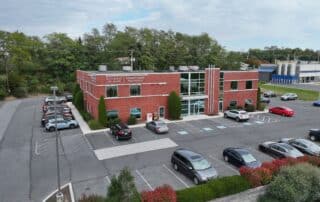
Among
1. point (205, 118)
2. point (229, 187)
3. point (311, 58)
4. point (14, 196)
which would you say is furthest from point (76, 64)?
point (311, 58)

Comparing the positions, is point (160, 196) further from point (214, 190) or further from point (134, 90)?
point (134, 90)

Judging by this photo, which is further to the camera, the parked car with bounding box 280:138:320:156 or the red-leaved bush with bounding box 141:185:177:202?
the parked car with bounding box 280:138:320:156

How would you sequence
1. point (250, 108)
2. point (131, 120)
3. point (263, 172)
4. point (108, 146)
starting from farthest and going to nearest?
1. point (250, 108)
2. point (131, 120)
3. point (108, 146)
4. point (263, 172)

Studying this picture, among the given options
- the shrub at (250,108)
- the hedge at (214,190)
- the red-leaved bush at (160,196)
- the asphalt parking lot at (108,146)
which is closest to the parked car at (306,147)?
the asphalt parking lot at (108,146)

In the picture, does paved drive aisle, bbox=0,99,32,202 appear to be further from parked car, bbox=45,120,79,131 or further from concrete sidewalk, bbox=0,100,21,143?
parked car, bbox=45,120,79,131

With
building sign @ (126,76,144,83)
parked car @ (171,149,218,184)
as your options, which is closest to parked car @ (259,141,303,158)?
parked car @ (171,149,218,184)

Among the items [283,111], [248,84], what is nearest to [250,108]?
[248,84]
